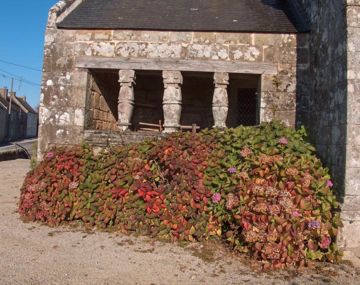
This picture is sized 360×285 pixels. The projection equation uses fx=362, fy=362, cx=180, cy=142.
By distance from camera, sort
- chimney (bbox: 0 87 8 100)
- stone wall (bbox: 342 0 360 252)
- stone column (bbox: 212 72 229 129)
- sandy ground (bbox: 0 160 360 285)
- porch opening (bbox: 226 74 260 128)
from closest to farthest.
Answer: sandy ground (bbox: 0 160 360 285) → stone wall (bbox: 342 0 360 252) → stone column (bbox: 212 72 229 129) → porch opening (bbox: 226 74 260 128) → chimney (bbox: 0 87 8 100)

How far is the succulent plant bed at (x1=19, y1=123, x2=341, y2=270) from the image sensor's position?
12.5 feet

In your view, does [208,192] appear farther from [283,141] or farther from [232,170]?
[283,141]

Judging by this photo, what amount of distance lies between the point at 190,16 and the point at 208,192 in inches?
157

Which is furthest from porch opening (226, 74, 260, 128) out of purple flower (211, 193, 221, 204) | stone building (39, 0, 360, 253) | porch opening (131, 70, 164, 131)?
purple flower (211, 193, 221, 204)

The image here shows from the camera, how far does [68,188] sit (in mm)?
5160

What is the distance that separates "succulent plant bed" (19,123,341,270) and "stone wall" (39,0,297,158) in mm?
1373

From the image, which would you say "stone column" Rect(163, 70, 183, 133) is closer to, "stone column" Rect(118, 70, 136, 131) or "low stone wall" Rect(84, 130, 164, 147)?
"low stone wall" Rect(84, 130, 164, 147)

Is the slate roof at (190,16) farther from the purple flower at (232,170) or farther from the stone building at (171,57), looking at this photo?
the purple flower at (232,170)

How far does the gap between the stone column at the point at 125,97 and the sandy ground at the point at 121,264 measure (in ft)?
8.55

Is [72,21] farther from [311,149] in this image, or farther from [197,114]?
[311,149]

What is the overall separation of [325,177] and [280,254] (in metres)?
1.08

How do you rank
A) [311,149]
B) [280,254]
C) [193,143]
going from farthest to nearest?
[193,143] → [311,149] → [280,254]

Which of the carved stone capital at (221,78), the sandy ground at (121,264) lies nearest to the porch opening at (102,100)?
the carved stone capital at (221,78)

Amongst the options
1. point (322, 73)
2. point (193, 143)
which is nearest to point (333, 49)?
point (322, 73)
